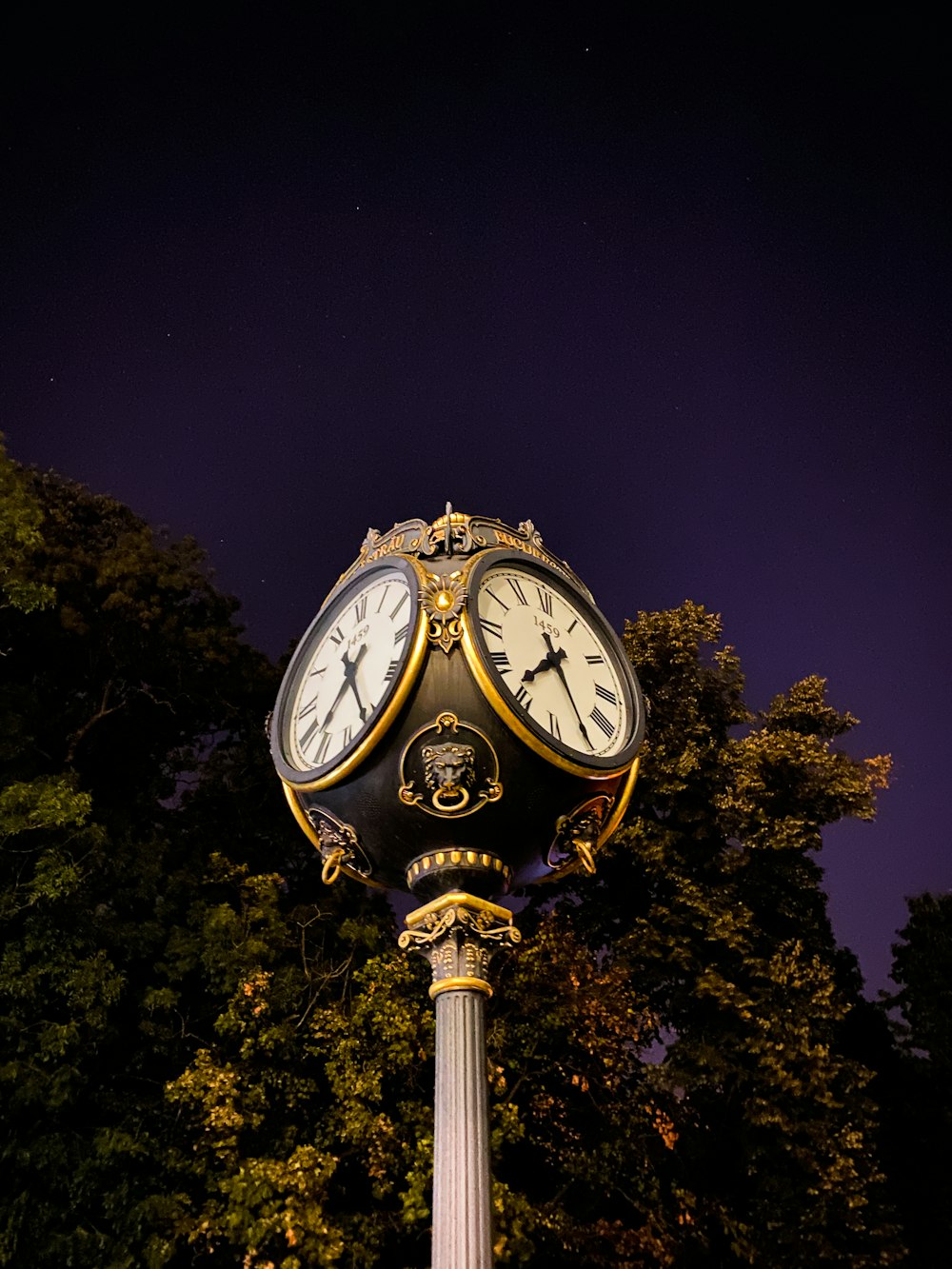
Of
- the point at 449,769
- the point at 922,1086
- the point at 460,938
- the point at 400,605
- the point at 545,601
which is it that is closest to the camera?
the point at 449,769

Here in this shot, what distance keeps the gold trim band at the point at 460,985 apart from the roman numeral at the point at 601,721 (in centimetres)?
99

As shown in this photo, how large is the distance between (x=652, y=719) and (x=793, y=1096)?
193 inches

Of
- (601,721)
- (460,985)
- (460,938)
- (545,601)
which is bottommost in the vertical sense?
(460,985)

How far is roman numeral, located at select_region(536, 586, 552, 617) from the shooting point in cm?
419

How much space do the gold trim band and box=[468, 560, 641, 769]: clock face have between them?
803mm

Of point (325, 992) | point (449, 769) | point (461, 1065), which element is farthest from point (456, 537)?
point (325, 992)

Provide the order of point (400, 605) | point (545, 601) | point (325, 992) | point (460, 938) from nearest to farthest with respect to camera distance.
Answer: point (460, 938), point (400, 605), point (545, 601), point (325, 992)

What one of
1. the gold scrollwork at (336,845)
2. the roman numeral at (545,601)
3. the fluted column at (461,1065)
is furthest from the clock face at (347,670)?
the fluted column at (461,1065)

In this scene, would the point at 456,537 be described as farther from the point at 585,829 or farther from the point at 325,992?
the point at 325,992

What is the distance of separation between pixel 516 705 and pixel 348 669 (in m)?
0.77

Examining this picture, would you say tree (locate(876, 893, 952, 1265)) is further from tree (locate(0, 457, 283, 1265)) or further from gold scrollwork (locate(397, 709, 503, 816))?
gold scrollwork (locate(397, 709, 503, 816))

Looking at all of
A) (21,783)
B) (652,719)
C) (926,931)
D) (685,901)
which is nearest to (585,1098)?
(685,901)

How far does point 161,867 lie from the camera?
12453mm

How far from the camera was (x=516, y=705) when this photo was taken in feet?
11.8
